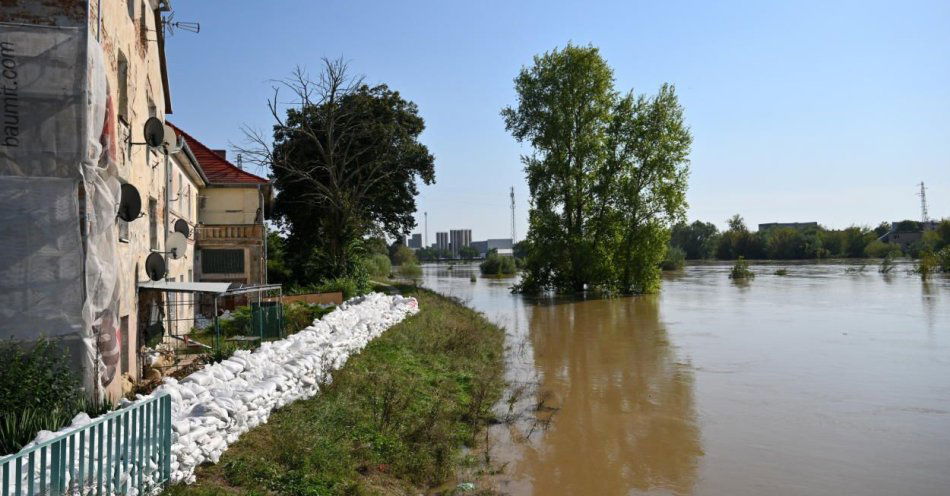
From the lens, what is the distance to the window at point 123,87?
1053cm

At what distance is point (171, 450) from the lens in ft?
19.3

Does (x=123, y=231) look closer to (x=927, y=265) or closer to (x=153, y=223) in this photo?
(x=153, y=223)

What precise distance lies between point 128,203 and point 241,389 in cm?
318

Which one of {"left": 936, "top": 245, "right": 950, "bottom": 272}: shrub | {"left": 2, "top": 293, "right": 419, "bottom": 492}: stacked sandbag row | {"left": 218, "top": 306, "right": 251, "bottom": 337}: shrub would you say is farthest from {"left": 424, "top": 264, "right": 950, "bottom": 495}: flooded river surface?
{"left": 936, "top": 245, "right": 950, "bottom": 272}: shrub

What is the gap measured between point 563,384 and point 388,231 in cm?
2426

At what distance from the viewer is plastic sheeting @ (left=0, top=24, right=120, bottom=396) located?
23.7ft

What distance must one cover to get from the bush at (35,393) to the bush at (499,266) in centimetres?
5727

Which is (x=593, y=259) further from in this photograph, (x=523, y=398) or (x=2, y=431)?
(x=2, y=431)

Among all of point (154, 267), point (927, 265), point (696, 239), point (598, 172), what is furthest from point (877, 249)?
point (154, 267)

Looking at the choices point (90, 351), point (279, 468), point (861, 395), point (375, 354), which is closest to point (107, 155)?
point (90, 351)

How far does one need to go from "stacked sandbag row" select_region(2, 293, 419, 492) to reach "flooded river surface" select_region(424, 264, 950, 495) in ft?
9.53

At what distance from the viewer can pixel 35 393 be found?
21.1ft

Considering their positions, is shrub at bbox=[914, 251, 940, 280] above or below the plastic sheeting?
below

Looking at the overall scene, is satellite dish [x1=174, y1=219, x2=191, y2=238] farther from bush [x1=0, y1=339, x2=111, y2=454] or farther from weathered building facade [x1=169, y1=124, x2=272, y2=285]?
bush [x1=0, y1=339, x2=111, y2=454]
